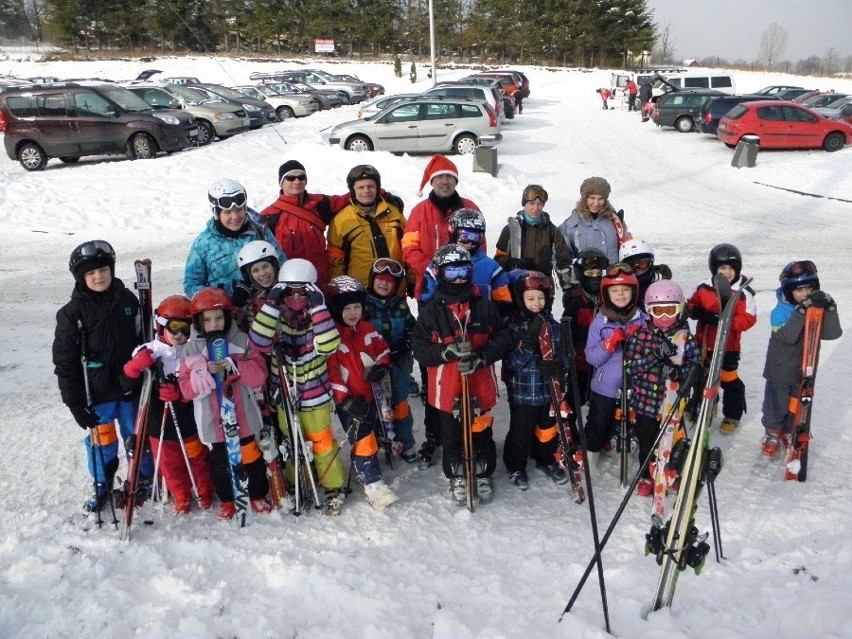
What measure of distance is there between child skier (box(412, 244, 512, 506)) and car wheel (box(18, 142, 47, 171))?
1427 centimetres

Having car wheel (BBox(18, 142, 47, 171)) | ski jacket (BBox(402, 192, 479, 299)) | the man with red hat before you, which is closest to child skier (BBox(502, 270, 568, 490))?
the man with red hat

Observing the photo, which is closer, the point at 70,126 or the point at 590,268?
the point at 590,268

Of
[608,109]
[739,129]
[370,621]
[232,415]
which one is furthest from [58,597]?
[608,109]

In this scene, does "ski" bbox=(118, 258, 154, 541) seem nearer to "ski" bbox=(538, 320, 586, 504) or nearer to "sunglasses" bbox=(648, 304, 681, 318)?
"ski" bbox=(538, 320, 586, 504)

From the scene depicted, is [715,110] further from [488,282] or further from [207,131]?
[488,282]

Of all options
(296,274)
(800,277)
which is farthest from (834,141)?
(296,274)

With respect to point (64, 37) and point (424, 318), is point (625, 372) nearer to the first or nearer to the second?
point (424, 318)

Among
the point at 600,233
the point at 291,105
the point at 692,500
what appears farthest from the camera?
the point at 291,105

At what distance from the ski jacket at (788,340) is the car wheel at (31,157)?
15.6 m

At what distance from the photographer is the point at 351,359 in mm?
4125

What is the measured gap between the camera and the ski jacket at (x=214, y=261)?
4.36 m

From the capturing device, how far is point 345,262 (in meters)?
5.03

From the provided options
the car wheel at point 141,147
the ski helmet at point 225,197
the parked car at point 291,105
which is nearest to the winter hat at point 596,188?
the ski helmet at point 225,197

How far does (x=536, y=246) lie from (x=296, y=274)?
6.79 ft
